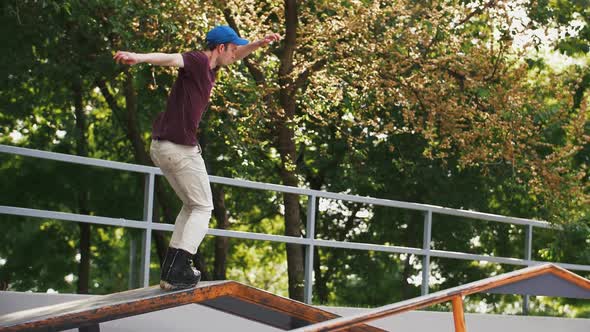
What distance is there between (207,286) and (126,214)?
1459 centimetres

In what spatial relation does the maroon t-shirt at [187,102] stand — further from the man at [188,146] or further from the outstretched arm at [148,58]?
the outstretched arm at [148,58]

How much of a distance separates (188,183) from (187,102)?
541mm

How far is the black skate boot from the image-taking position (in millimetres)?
6645

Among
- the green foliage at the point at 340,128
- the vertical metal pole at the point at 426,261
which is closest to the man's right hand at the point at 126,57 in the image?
the green foliage at the point at 340,128

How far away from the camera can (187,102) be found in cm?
658

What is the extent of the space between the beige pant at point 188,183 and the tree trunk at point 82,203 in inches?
522

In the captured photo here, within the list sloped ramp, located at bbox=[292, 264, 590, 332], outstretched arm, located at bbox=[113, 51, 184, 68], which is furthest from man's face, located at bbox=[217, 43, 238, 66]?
sloped ramp, located at bbox=[292, 264, 590, 332]

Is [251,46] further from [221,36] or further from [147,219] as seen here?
[147,219]

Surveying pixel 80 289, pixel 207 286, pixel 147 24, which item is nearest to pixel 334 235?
pixel 80 289

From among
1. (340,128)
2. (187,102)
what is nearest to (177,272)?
(187,102)

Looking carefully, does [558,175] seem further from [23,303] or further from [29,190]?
[29,190]

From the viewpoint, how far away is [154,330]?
814 centimetres

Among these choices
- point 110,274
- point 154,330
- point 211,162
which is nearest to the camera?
point 154,330

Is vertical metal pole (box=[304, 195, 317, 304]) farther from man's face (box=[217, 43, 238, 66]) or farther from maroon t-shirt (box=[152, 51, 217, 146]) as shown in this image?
maroon t-shirt (box=[152, 51, 217, 146])
